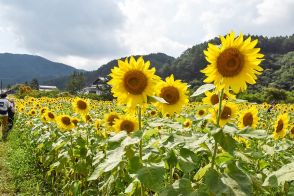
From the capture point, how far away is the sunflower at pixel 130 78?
3065 mm

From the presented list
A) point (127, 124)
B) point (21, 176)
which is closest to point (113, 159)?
point (127, 124)

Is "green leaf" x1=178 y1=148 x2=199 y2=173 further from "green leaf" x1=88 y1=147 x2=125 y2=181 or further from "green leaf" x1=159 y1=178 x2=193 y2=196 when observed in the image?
"green leaf" x1=88 y1=147 x2=125 y2=181

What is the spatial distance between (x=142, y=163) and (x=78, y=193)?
271 centimetres

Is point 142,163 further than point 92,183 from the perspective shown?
No

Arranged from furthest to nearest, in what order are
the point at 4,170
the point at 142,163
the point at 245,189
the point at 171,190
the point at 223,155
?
1. the point at 4,170
2. the point at 142,163
3. the point at 223,155
4. the point at 171,190
5. the point at 245,189

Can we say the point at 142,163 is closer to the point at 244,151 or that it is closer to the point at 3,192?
the point at 244,151

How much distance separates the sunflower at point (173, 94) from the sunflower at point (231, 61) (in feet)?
2.93

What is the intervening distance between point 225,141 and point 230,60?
71 centimetres

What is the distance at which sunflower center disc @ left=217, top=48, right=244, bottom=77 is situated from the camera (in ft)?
9.07

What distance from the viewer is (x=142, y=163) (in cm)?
286

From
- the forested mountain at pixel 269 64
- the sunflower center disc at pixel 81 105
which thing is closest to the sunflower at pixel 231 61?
the sunflower center disc at pixel 81 105

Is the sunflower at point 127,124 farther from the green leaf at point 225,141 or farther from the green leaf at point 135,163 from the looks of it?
the green leaf at point 225,141

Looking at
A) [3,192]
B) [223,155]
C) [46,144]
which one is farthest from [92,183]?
[223,155]

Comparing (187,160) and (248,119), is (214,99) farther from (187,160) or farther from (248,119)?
(187,160)
